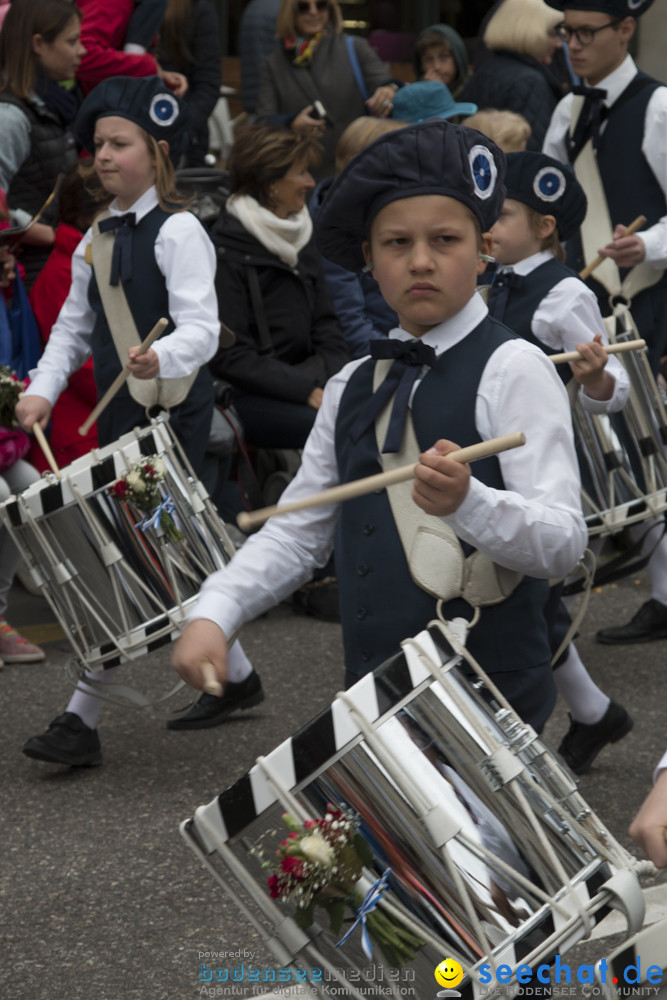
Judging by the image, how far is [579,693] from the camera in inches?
146

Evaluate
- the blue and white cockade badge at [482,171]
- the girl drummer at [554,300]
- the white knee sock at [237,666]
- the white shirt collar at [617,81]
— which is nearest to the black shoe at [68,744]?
the white knee sock at [237,666]

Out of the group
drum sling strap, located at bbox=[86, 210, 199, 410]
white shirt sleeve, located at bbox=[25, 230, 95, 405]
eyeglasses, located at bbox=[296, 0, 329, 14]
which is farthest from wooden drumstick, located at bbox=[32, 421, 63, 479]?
eyeglasses, located at bbox=[296, 0, 329, 14]

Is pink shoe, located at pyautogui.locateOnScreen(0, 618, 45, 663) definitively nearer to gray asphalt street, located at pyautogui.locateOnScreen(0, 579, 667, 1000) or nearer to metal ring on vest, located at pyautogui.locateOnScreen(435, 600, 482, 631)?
gray asphalt street, located at pyautogui.locateOnScreen(0, 579, 667, 1000)

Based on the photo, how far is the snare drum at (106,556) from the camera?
356 cm

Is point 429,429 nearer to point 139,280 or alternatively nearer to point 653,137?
point 139,280

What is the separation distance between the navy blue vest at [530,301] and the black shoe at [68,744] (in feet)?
5.28

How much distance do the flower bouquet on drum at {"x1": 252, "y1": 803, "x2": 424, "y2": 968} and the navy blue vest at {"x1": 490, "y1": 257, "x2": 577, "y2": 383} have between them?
211 cm

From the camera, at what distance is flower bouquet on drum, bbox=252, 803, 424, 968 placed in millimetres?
1795

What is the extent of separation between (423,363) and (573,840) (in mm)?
867

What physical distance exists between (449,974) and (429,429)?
92 cm

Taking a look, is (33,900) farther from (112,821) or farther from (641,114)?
(641,114)

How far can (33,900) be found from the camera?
3.12m

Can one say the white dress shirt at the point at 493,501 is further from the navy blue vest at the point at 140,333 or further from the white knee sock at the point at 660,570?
the white knee sock at the point at 660,570

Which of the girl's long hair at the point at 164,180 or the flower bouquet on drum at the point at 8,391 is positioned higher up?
the girl's long hair at the point at 164,180
